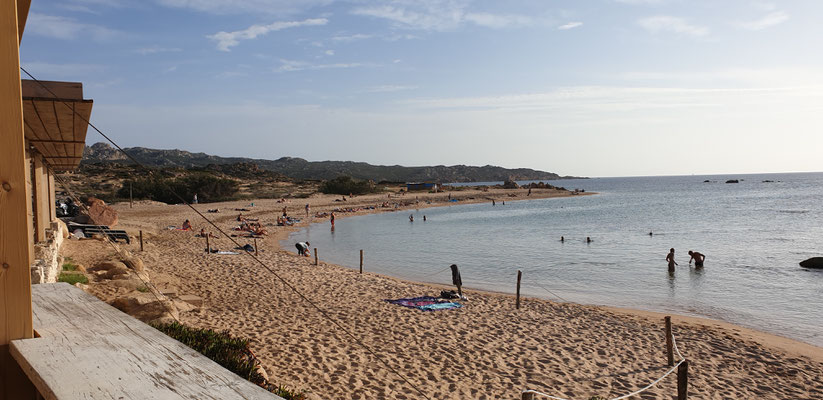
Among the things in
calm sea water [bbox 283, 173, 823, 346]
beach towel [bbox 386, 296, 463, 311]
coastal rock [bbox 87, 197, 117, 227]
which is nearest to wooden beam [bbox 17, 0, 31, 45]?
beach towel [bbox 386, 296, 463, 311]

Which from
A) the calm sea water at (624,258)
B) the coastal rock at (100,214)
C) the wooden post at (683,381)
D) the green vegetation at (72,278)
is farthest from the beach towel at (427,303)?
the coastal rock at (100,214)

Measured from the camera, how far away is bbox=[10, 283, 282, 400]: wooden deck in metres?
1.24

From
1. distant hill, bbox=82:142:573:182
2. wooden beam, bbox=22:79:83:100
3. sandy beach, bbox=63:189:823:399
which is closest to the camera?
wooden beam, bbox=22:79:83:100

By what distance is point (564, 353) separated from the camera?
31.3 ft

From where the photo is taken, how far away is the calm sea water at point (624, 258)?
52.1 ft

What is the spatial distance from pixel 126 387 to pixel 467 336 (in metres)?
9.49

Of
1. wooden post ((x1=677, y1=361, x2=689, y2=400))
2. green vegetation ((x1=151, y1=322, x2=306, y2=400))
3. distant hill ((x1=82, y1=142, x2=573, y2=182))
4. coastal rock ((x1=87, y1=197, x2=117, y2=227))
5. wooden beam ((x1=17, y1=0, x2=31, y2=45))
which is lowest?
wooden post ((x1=677, y1=361, x2=689, y2=400))

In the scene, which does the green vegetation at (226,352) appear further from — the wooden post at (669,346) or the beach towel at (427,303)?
the wooden post at (669,346)

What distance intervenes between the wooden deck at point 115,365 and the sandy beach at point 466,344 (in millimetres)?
5522

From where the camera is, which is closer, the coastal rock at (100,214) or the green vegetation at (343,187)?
the coastal rock at (100,214)

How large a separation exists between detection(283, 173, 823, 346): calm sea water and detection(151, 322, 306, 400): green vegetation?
11800 millimetres

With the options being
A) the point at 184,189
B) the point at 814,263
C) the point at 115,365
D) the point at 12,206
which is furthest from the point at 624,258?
the point at 184,189

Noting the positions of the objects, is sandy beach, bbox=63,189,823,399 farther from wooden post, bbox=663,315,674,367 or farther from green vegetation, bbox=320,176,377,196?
green vegetation, bbox=320,176,377,196

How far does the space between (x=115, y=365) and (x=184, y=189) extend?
5381 cm
